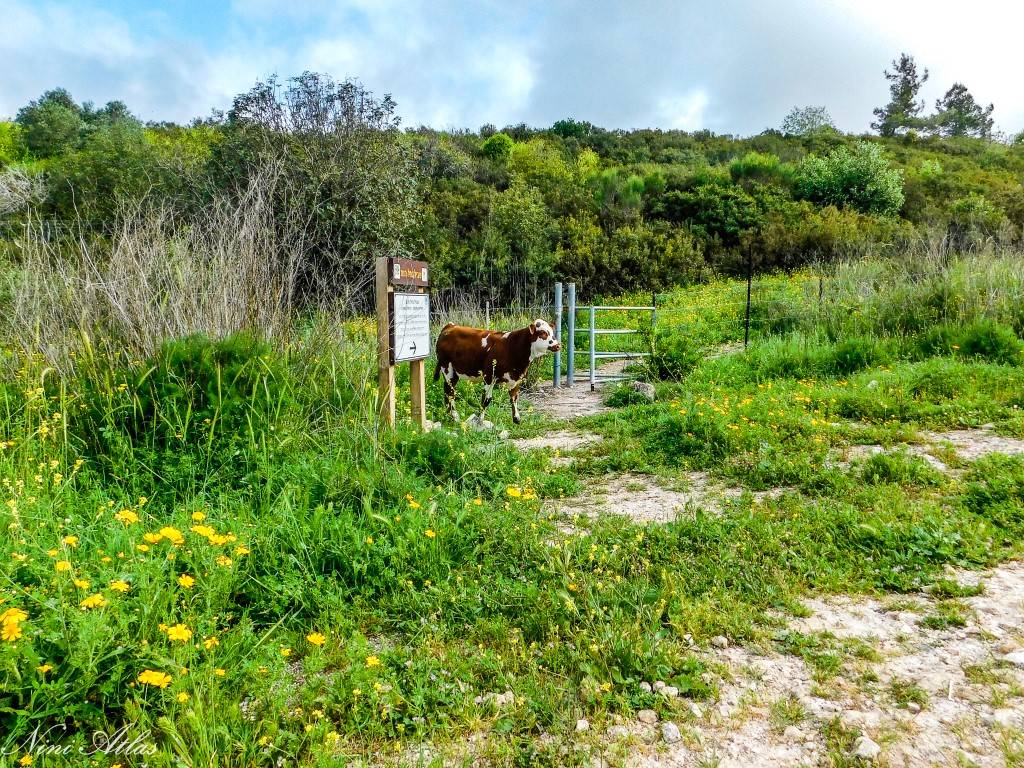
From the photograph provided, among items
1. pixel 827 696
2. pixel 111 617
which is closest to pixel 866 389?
pixel 827 696

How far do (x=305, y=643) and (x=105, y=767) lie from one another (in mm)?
794

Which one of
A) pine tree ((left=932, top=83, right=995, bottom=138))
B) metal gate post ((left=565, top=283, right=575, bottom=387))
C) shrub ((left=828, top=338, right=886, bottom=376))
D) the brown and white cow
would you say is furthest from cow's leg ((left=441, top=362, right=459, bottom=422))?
pine tree ((left=932, top=83, right=995, bottom=138))

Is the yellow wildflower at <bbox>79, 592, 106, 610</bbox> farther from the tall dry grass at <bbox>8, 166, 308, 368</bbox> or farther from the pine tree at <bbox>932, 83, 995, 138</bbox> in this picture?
the pine tree at <bbox>932, 83, 995, 138</bbox>

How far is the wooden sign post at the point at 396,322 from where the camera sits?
505 centimetres

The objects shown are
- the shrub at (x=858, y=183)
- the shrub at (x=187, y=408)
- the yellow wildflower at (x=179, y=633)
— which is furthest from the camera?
the shrub at (x=858, y=183)

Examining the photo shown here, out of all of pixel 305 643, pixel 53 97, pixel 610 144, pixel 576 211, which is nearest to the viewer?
pixel 305 643

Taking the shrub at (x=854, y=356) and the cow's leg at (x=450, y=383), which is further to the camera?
the shrub at (x=854, y=356)

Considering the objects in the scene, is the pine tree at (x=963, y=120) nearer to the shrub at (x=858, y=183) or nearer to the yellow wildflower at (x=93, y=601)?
the shrub at (x=858, y=183)

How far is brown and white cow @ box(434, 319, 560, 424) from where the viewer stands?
7125 millimetres

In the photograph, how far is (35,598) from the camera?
75.9 inches

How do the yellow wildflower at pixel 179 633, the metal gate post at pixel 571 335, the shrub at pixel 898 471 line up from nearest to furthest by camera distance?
the yellow wildflower at pixel 179 633 < the shrub at pixel 898 471 < the metal gate post at pixel 571 335

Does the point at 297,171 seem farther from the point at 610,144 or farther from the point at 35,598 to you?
the point at 610,144

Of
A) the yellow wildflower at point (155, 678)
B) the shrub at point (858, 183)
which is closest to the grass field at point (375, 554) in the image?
the yellow wildflower at point (155, 678)

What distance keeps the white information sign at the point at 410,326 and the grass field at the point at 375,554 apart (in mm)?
378
